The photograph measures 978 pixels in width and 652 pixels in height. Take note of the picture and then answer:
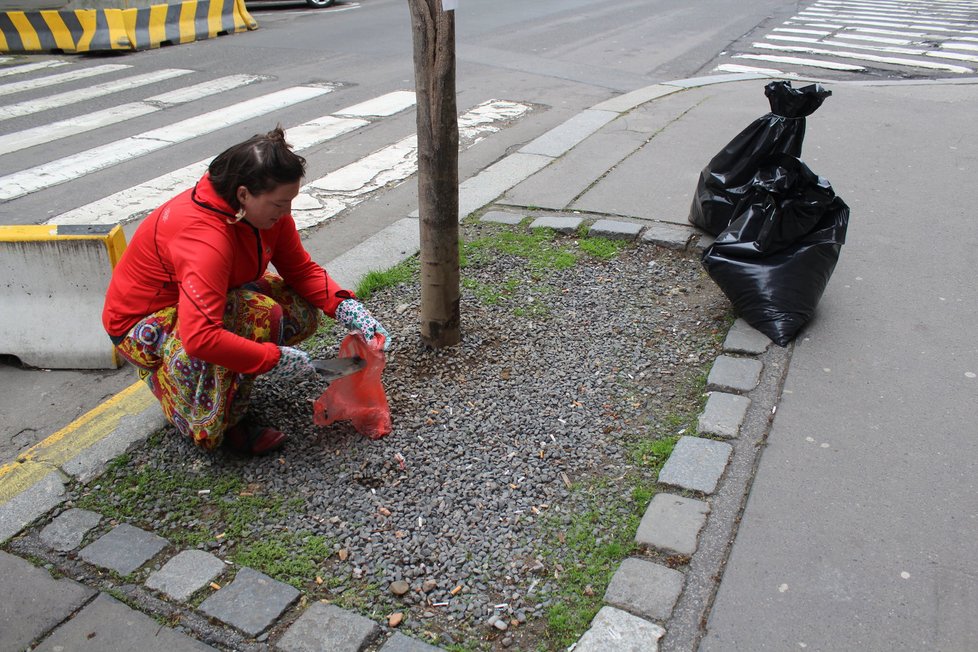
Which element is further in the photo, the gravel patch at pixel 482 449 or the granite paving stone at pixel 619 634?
the gravel patch at pixel 482 449

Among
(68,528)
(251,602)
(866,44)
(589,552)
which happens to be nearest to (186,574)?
(251,602)

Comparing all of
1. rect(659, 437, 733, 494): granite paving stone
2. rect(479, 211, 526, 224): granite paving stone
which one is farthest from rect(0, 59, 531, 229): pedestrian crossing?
rect(659, 437, 733, 494): granite paving stone

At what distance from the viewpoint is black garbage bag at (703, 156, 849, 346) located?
4.06 meters

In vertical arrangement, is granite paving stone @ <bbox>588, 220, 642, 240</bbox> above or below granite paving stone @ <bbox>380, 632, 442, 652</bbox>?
above

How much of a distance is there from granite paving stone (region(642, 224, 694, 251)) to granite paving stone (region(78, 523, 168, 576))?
3493mm

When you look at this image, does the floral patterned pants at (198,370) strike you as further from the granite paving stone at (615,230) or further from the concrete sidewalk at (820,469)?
the granite paving stone at (615,230)

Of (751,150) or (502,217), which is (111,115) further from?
(751,150)

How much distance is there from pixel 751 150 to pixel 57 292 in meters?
3.83

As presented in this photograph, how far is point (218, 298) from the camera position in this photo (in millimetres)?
2846

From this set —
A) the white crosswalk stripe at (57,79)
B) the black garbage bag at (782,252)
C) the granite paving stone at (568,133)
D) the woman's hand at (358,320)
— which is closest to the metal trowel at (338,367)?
the woman's hand at (358,320)

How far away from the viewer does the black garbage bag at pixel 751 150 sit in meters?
4.59

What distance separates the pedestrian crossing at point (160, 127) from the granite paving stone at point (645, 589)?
153 inches

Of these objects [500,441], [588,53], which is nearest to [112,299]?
[500,441]

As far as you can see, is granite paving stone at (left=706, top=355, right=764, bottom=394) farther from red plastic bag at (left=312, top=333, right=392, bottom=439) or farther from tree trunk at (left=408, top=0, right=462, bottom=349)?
red plastic bag at (left=312, top=333, right=392, bottom=439)
